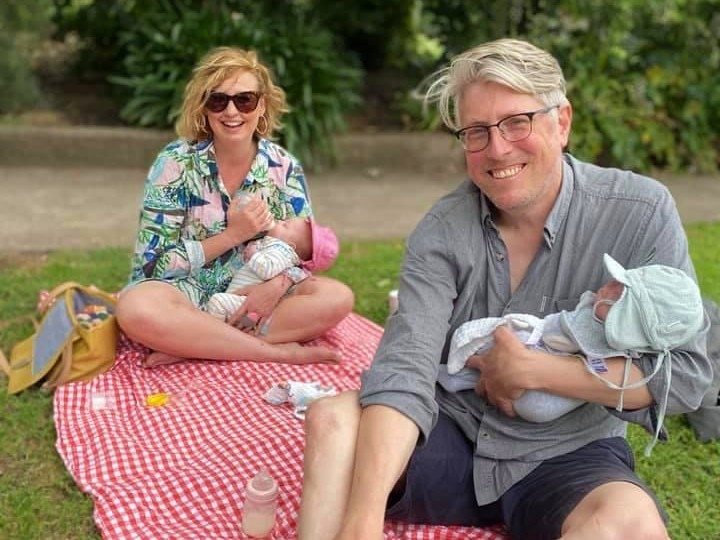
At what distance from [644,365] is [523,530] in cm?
→ 56

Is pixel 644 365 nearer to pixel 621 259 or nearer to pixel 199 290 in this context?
pixel 621 259

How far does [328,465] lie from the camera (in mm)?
2348

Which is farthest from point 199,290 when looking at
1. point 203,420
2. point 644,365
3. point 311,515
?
point 644,365

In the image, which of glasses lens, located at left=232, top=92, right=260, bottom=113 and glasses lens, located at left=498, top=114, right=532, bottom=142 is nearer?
glasses lens, located at left=498, top=114, right=532, bottom=142

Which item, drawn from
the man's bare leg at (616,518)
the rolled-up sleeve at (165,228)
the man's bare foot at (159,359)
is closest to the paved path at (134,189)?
the rolled-up sleeve at (165,228)

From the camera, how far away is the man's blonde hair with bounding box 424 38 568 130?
2.42 metres

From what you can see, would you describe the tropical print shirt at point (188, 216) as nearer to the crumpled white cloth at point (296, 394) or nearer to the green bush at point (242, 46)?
the crumpled white cloth at point (296, 394)

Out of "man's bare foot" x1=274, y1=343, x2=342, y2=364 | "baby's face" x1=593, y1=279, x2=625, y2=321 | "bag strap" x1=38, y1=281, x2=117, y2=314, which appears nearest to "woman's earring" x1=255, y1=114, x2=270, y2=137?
"man's bare foot" x1=274, y1=343, x2=342, y2=364

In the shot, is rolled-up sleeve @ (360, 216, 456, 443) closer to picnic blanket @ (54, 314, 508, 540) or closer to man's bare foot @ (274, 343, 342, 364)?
picnic blanket @ (54, 314, 508, 540)

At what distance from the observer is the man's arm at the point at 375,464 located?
2.17 meters

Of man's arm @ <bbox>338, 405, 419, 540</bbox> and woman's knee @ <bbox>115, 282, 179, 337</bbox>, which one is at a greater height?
man's arm @ <bbox>338, 405, 419, 540</bbox>

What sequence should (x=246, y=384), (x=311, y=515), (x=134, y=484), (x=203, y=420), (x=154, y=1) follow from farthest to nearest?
(x=154, y=1) → (x=246, y=384) → (x=203, y=420) → (x=134, y=484) → (x=311, y=515)

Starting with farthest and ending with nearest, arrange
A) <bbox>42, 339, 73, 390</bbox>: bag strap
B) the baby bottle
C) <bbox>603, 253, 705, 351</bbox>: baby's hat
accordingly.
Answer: <bbox>42, 339, 73, 390</bbox>: bag strap → the baby bottle → <bbox>603, 253, 705, 351</bbox>: baby's hat

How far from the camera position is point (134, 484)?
120 inches
